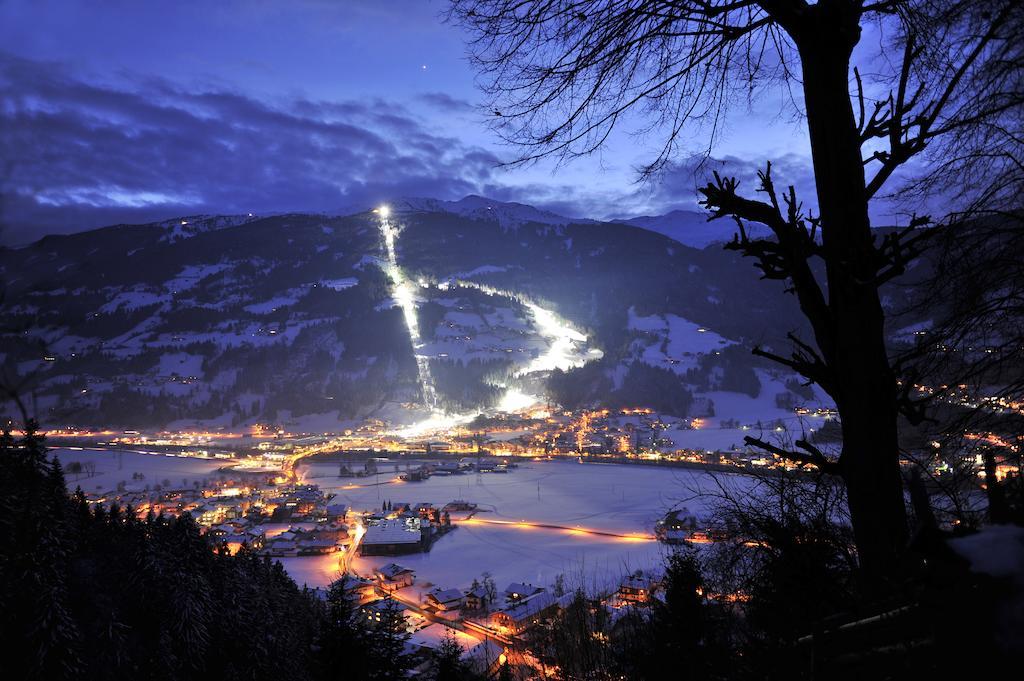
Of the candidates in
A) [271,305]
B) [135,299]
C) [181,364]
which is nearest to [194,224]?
[135,299]

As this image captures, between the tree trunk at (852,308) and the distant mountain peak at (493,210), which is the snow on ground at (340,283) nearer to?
the distant mountain peak at (493,210)

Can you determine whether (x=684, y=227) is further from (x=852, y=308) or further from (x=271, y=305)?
(x=852, y=308)

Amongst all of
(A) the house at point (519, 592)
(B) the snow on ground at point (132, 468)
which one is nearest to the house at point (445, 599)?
(A) the house at point (519, 592)

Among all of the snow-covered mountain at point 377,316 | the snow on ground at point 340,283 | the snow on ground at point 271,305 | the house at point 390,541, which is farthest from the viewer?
the snow on ground at point 340,283

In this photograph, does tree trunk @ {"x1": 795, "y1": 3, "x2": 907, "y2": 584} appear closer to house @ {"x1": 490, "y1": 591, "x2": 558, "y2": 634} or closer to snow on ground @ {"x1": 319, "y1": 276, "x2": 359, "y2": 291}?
house @ {"x1": 490, "y1": 591, "x2": 558, "y2": 634}

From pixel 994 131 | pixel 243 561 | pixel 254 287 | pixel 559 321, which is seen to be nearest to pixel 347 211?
pixel 254 287

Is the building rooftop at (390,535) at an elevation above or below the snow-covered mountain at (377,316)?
below
